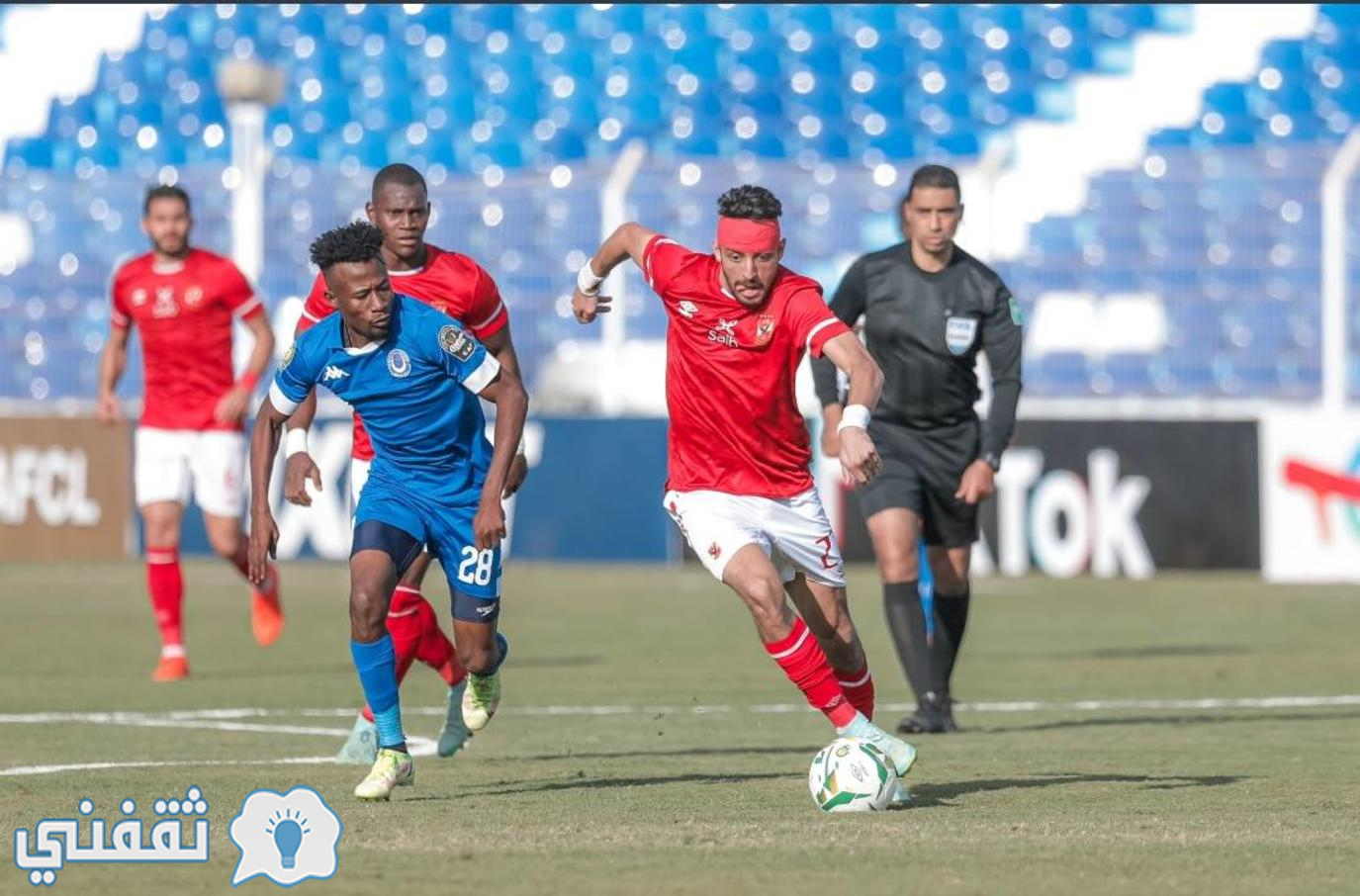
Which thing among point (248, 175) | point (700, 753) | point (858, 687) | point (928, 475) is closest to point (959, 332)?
point (928, 475)

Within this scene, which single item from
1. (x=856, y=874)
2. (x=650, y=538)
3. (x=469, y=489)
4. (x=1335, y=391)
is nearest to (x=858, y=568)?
(x=650, y=538)

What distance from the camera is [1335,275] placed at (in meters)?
20.4

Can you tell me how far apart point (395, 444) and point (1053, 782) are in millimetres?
2371

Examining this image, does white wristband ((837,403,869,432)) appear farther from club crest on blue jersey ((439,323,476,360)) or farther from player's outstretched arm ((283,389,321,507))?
player's outstretched arm ((283,389,321,507))

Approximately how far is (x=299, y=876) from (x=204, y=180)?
18860mm

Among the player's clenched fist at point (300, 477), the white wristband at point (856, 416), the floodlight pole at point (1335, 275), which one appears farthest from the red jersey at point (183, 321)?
the floodlight pole at point (1335, 275)

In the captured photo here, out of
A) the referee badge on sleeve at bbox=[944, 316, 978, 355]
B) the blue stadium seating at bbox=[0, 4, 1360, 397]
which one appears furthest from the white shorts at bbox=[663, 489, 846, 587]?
the blue stadium seating at bbox=[0, 4, 1360, 397]

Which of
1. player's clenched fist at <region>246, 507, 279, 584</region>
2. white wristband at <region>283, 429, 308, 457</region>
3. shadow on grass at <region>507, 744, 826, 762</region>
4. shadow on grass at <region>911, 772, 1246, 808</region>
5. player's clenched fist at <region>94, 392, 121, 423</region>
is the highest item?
player's clenched fist at <region>94, 392, 121, 423</region>

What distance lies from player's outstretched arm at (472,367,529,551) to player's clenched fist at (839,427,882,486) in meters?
1.07

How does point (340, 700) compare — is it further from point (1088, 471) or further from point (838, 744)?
point (1088, 471)

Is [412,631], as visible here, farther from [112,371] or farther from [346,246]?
[112,371]

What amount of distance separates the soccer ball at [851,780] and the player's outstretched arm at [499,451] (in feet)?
4.03

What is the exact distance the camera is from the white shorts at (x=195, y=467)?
1260cm

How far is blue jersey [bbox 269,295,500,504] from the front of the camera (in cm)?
750
